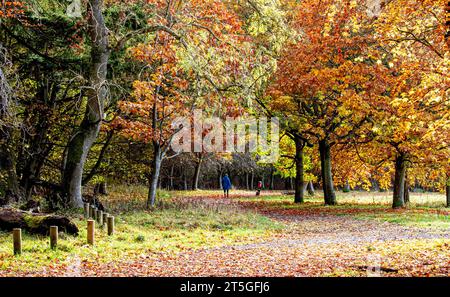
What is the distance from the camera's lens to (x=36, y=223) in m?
13.0

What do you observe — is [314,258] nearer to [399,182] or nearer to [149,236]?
[149,236]

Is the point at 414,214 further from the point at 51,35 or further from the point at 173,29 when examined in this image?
the point at 51,35

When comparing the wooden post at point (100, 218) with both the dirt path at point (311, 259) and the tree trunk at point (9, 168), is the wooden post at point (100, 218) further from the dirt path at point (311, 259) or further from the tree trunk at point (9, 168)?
the tree trunk at point (9, 168)

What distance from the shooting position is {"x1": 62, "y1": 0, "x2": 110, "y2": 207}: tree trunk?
17094 millimetres

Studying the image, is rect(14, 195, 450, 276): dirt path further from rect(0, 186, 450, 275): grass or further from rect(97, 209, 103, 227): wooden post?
rect(97, 209, 103, 227): wooden post

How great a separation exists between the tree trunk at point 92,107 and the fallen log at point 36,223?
162 inches

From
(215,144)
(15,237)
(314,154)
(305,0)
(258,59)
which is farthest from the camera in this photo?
(314,154)

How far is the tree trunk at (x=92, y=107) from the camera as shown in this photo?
17094 mm

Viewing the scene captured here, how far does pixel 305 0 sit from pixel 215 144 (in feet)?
34.3

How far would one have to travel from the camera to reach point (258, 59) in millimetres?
15797

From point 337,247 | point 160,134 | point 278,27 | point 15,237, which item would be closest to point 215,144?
point 160,134

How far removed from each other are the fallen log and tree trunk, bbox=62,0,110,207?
13.5 ft

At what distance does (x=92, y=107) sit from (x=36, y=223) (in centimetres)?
618

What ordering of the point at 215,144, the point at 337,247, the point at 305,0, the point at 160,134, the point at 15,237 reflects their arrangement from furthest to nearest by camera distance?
the point at 215,144
the point at 305,0
the point at 160,134
the point at 337,247
the point at 15,237
